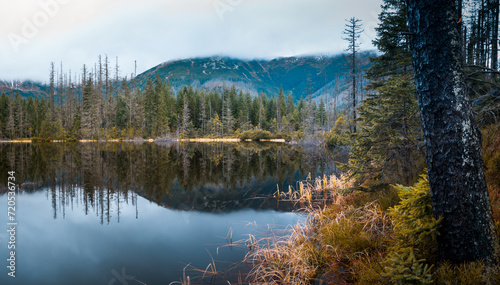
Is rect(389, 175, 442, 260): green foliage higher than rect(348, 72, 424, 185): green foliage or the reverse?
the reverse

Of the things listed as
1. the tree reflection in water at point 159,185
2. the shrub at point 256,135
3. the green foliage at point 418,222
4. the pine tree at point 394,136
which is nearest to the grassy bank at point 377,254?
the green foliage at point 418,222

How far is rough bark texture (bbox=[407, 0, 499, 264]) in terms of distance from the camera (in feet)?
9.97

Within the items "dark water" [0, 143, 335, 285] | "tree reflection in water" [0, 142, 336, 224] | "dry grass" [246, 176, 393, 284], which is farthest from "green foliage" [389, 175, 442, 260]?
"tree reflection in water" [0, 142, 336, 224]

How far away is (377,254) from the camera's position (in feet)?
14.6

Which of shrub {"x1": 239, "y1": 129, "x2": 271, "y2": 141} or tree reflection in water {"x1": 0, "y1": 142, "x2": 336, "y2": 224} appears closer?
tree reflection in water {"x1": 0, "y1": 142, "x2": 336, "y2": 224}

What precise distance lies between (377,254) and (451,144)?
2380 mm

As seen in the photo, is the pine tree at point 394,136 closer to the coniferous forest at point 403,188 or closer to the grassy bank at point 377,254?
the coniferous forest at point 403,188

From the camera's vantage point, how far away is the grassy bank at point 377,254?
297 centimetres

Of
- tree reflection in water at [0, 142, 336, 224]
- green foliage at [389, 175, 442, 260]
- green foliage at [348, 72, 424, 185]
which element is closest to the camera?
green foliage at [389, 175, 442, 260]

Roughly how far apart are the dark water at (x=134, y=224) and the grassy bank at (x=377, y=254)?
110 centimetres

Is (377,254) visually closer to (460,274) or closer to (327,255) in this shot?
(327,255)

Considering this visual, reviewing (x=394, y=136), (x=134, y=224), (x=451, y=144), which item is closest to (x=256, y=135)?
(x=134, y=224)

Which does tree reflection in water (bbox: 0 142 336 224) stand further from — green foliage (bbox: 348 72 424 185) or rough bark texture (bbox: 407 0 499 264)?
rough bark texture (bbox: 407 0 499 264)

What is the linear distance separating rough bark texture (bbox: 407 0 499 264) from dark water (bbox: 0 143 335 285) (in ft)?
12.2
